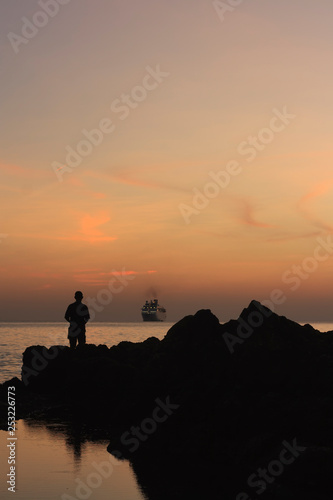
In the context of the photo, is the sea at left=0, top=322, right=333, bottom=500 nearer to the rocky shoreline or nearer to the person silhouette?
the rocky shoreline

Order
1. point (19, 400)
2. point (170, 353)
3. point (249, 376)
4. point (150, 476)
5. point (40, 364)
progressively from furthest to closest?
point (40, 364) < point (19, 400) < point (170, 353) < point (249, 376) < point (150, 476)

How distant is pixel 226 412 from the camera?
12.6 meters

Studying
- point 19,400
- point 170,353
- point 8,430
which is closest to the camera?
point 8,430

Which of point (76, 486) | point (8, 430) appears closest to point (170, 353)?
point (8, 430)

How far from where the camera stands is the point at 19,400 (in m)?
19.6

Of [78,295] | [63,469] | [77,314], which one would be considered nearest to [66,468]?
[63,469]

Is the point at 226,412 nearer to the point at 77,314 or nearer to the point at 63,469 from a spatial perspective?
the point at 63,469

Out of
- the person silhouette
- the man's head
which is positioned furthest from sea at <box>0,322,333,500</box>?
the person silhouette

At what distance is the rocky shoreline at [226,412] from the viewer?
32.8 feet

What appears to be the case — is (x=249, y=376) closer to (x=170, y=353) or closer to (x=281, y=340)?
(x=281, y=340)

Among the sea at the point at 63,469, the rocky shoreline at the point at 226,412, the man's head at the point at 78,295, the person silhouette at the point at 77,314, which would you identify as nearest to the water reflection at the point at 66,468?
the sea at the point at 63,469

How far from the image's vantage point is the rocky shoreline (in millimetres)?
10008

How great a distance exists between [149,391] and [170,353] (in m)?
1.61

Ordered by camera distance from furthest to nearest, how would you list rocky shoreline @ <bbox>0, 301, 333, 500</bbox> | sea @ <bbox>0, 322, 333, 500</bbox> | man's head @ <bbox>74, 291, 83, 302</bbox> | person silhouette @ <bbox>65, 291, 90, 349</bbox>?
1. person silhouette @ <bbox>65, 291, 90, 349</bbox>
2. man's head @ <bbox>74, 291, 83, 302</bbox>
3. rocky shoreline @ <bbox>0, 301, 333, 500</bbox>
4. sea @ <bbox>0, 322, 333, 500</bbox>
